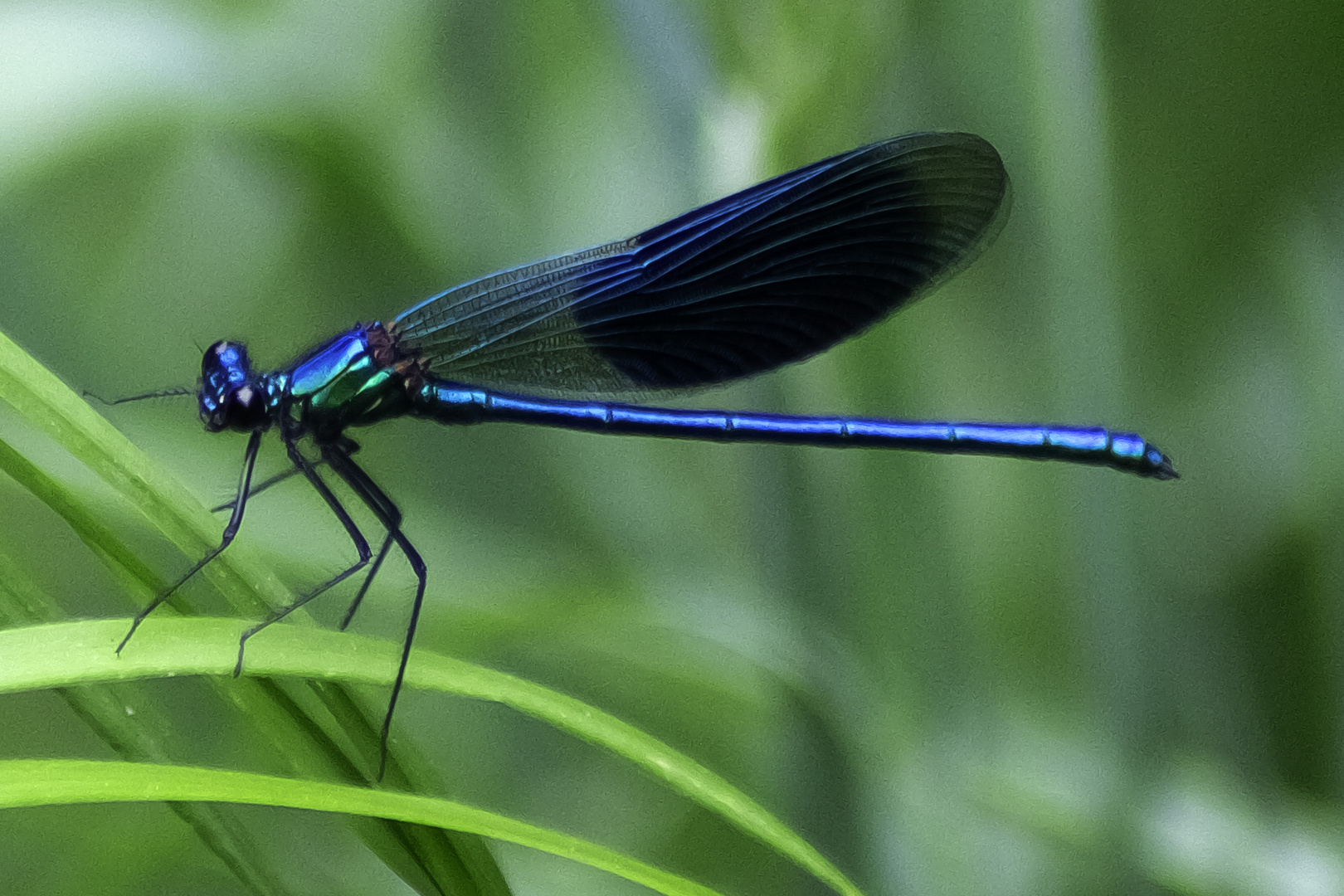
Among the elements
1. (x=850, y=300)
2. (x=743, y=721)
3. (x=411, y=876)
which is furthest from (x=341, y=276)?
(x=743, y=721)

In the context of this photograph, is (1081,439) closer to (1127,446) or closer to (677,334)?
(1127,446)

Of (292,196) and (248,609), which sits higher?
(292,196)

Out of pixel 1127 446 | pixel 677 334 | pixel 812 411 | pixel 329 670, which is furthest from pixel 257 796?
pixel 1127 446

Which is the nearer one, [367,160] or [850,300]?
[850,300]

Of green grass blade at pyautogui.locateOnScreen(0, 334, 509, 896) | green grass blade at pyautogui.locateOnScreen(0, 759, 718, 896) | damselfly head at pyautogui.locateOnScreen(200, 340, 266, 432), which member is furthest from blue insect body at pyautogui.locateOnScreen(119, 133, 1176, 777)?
green grass blade at pyautogui.locateOnScreen(0, 759, 718, 896)

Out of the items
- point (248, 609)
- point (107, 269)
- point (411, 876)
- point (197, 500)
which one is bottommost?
point (411, 876)

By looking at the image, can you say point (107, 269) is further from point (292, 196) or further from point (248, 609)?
point (248, 609)
